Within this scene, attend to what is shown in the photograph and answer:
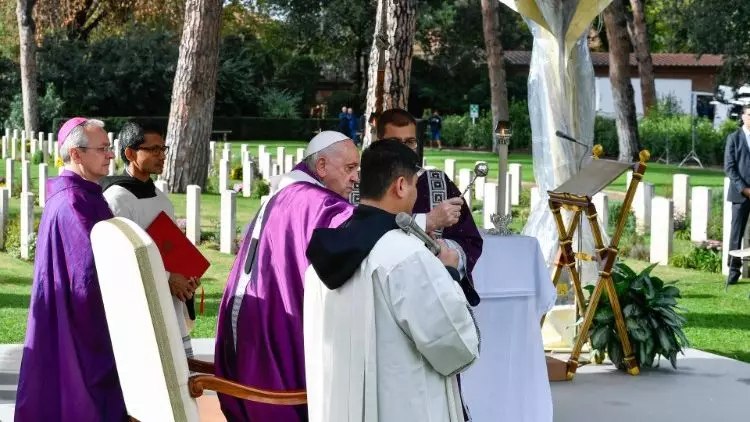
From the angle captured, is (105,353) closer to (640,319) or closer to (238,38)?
(640,319)

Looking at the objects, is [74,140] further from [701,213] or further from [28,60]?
[28,60]

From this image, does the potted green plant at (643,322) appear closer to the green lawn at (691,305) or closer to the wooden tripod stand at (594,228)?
the wooden tripod stand at (594,228)

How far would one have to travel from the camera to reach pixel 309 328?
461 cm

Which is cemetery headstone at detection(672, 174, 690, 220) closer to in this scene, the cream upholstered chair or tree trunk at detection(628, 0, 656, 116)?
the cream upholstered chair

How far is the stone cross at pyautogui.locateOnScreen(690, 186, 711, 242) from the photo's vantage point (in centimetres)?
1697

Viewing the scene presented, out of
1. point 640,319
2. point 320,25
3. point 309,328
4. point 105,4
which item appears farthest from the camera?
point 320,25

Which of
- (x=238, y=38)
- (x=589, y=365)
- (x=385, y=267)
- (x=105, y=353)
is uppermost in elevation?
(x=238, y=38)

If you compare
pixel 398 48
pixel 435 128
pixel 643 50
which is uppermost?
pixel 643 50

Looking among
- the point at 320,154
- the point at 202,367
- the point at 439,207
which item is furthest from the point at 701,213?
the point at 320,154

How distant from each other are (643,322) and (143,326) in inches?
200

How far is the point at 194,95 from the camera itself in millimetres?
22203

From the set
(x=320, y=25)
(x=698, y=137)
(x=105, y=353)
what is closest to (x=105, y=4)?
(x=320, y=25)

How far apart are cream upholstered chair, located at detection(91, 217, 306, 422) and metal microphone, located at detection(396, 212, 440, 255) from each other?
1.03 meters

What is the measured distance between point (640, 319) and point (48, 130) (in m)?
41.2
